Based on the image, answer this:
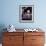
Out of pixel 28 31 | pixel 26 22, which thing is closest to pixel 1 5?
pixel 26 22

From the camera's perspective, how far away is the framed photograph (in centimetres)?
420

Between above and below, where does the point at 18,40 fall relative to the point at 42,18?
below

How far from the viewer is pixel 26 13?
423cm

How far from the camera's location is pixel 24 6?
4191 mm

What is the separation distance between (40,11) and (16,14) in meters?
0.78

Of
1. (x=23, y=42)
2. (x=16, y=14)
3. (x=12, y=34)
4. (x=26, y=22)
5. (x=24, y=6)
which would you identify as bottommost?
(x=23, y=42)

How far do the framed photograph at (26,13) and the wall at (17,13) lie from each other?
0.32ft

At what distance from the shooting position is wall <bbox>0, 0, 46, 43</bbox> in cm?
419

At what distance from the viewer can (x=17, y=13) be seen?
422 centimetres

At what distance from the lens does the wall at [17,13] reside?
4191mm

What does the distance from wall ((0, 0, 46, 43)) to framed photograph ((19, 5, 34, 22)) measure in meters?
0.10

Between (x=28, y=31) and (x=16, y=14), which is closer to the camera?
(x=28, y=31)

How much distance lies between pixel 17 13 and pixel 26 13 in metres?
0.29

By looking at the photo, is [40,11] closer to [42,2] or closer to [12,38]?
[42,2]
